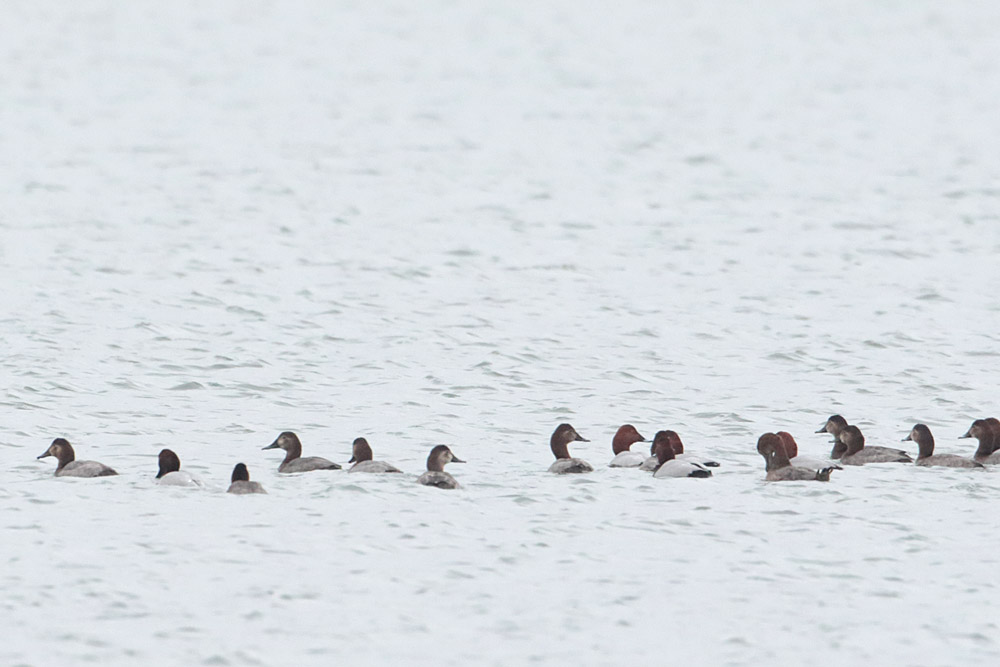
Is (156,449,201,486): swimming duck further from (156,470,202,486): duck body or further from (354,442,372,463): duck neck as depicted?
(354,442,372,463): duck neck

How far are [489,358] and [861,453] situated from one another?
713cm

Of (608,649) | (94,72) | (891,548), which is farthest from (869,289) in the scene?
(94,72)

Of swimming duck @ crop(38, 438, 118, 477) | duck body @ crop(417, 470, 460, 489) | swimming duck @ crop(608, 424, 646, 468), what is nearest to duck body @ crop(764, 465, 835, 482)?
swimming duck @ crop(608, 424, 646, 468)

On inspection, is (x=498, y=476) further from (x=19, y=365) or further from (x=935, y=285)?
(x=935, y=285)

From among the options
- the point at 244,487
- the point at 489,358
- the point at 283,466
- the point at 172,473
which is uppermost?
the point at 489,358

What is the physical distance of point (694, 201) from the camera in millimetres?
38188

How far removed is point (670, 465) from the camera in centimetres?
1579

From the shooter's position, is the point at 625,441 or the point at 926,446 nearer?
the point at 926,446

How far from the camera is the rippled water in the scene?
12.1 m

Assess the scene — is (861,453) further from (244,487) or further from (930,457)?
(244,487)

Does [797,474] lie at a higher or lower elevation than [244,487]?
higher

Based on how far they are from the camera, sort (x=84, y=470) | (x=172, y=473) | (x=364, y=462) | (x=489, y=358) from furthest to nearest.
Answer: (x=489, y=358) → (x=364, y=462) → (x=84, y=470) → (x=172, y=473)

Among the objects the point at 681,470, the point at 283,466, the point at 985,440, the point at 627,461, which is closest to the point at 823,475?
the point at 681,470

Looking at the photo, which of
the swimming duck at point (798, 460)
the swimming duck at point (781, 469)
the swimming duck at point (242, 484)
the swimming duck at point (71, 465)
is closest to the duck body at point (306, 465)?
the swimming duck at point (242, 484)
